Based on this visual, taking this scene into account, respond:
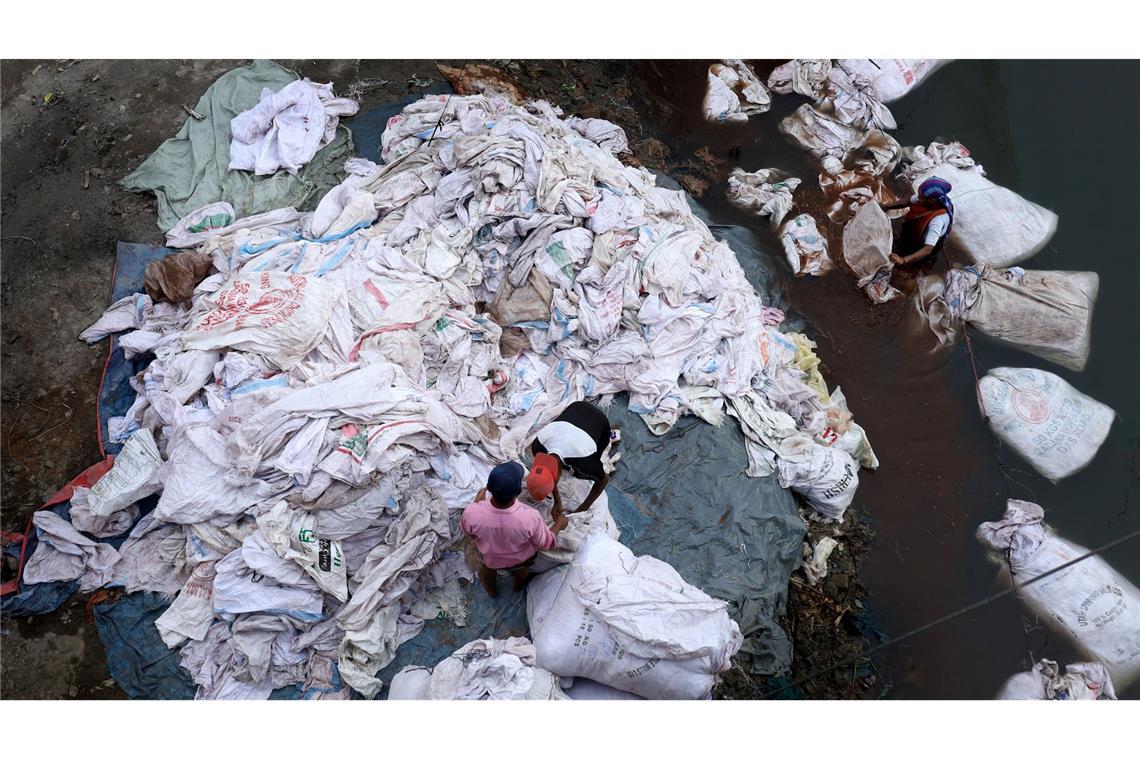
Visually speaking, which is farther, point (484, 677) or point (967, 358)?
point (967, 358)

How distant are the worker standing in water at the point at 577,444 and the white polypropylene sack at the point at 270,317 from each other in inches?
52.0

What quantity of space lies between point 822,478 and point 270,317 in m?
2.99

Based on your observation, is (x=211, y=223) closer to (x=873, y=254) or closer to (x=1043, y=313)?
(x=873, y=254)

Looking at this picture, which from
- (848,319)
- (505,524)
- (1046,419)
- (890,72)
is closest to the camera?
(505,524)

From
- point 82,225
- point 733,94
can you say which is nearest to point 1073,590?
point 733,94

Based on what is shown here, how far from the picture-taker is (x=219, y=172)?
15.8 ft

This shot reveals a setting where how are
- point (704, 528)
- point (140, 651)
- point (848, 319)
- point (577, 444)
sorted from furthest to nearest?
point (848, 319)
point (704, 528)
point (140, 651)
point (577, 444)

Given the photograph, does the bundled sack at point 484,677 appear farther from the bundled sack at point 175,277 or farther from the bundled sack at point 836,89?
the bundled sack at point 836,89

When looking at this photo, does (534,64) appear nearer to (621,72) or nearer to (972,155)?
(621,72)

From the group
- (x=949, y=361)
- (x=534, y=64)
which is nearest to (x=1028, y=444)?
(x=949, y=361)

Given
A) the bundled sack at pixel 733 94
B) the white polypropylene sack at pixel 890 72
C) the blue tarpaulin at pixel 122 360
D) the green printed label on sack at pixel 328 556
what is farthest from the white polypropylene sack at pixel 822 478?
the blue tarpaulin at pixel 122 360

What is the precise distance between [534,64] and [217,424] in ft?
12.0

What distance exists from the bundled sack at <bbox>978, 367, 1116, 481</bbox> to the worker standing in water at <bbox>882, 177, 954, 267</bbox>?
3.17ft

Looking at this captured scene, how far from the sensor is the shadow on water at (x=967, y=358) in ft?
13.4
